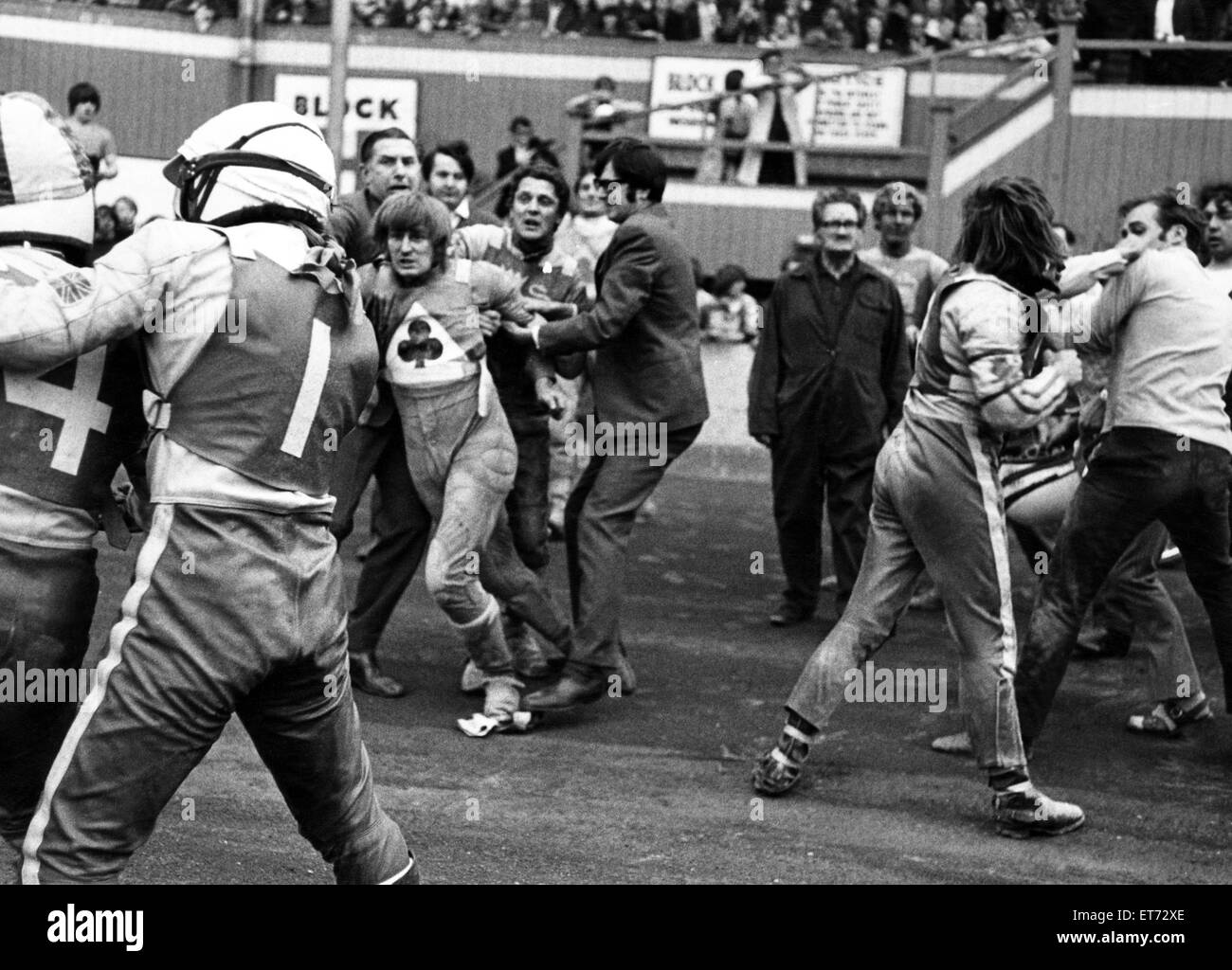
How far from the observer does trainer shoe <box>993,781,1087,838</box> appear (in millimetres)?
5758

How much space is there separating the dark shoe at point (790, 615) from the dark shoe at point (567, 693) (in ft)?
6.44

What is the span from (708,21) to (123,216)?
23.9 ft

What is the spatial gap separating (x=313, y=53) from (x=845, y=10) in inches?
263

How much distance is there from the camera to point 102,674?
363 cm

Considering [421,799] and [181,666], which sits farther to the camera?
[421,799]

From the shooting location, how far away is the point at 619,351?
7129 mm

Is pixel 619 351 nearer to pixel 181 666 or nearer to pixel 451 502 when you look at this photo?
pixel 451 502

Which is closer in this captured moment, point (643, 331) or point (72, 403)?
point (72, 403)

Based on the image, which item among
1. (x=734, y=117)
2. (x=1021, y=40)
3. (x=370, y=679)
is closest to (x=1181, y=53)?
(x=1021, y=40)

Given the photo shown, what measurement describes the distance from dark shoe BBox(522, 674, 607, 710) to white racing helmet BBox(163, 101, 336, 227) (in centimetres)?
322

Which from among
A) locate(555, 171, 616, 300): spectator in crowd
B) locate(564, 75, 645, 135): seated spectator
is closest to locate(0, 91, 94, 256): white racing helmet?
locate(555, 171, 616, 300): spectator in crowd

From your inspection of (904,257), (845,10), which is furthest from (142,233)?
(845,10)

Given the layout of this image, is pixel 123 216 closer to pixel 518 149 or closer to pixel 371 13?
pixel 518 149
